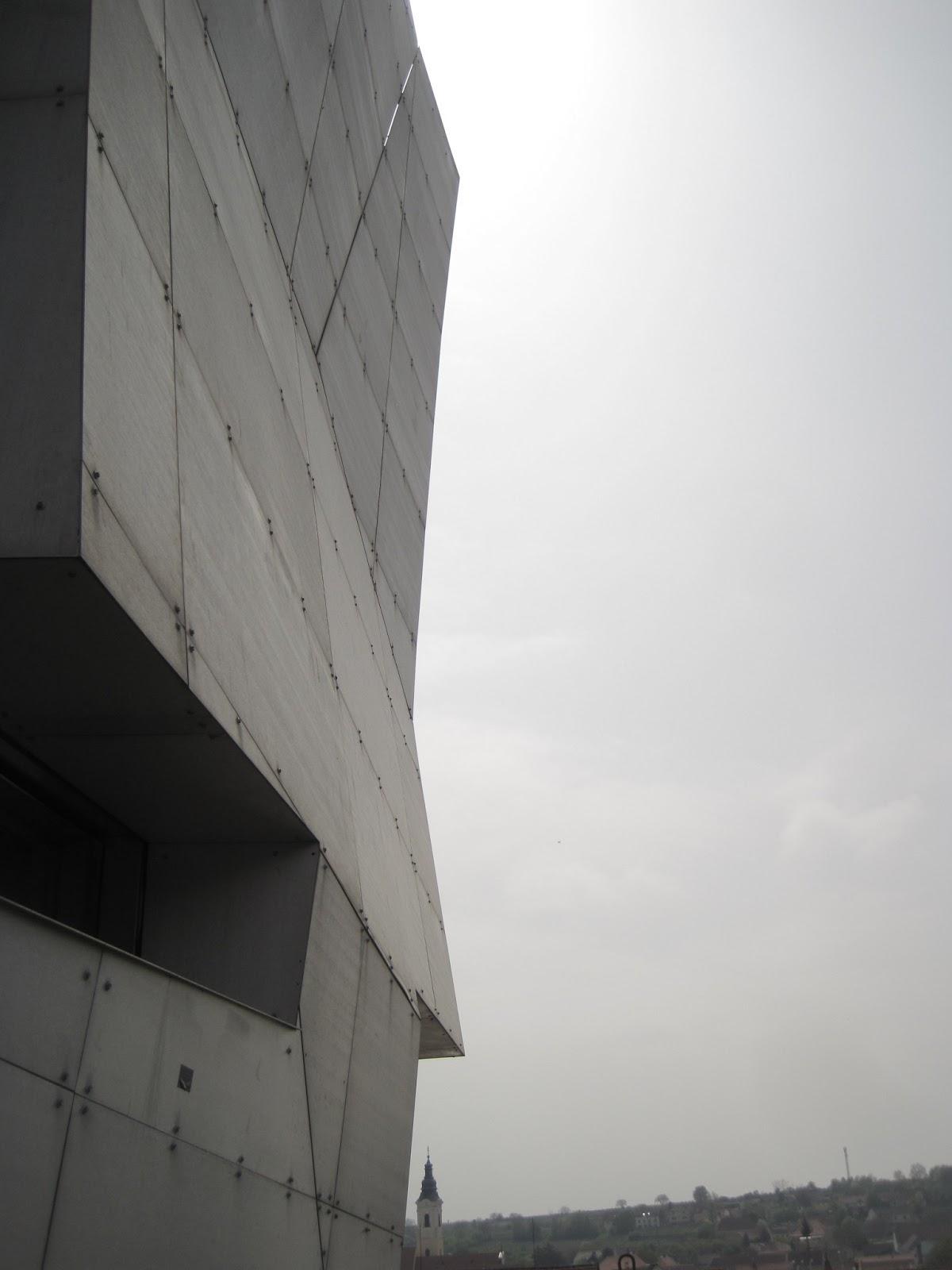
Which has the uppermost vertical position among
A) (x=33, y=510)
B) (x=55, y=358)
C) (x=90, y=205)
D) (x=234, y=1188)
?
(x=90, y=205)

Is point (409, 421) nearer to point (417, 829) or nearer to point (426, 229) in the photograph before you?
point (426, 229)

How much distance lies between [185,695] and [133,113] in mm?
2830

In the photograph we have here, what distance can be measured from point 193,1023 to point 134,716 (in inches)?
53.7

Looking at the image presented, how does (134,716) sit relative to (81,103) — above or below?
below

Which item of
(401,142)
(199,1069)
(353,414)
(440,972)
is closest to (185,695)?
(199,1069)

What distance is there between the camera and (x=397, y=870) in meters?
9.55

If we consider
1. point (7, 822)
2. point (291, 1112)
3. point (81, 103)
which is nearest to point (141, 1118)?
point (291, 1112)

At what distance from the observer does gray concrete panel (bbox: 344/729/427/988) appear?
316 inches

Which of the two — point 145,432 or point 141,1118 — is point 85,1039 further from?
point 145,432

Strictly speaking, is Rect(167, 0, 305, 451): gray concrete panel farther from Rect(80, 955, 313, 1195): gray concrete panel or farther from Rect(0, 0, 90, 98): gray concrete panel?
Rect(80, 955, 313, 1195): gray concrete panel

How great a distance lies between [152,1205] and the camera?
4359 mm

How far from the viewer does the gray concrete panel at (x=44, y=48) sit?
487 cm

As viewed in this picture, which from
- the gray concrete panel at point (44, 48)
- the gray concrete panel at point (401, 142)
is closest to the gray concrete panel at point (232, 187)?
the gray concrete panel at point (44, 48)

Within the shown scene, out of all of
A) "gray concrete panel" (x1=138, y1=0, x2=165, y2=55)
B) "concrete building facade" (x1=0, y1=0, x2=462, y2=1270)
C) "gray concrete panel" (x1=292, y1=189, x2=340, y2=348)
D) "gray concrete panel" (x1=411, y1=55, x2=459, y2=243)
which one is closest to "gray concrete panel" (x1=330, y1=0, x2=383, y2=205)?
"concrete building facade" (x1=0, y1=0, x2=462, y2=1270)
